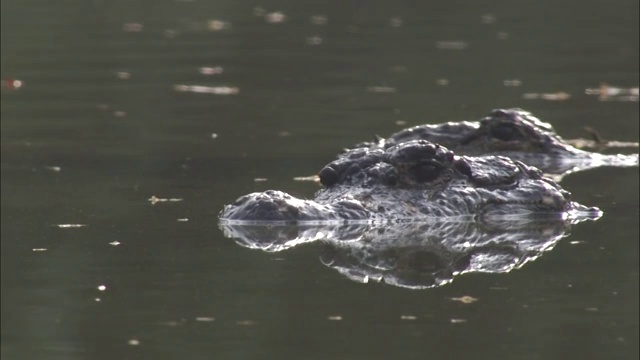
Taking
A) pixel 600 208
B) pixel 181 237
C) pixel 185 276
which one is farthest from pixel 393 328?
pixel 600 208

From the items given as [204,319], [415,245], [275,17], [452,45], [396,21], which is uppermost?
[204,319]

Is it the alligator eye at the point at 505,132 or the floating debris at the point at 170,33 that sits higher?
the alligator eye at the point at 505,132

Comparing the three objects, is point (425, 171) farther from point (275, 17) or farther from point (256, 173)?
point (275, 17)

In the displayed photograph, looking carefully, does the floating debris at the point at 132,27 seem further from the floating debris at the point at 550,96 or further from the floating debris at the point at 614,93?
the floating debris at the point at 614,93

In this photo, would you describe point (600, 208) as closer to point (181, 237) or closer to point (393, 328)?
point (181, 237)

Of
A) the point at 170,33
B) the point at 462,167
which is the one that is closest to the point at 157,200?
the point at 462,167

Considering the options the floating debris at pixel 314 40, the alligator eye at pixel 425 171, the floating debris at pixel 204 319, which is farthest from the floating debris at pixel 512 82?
the floating debris at pixel 204 319
